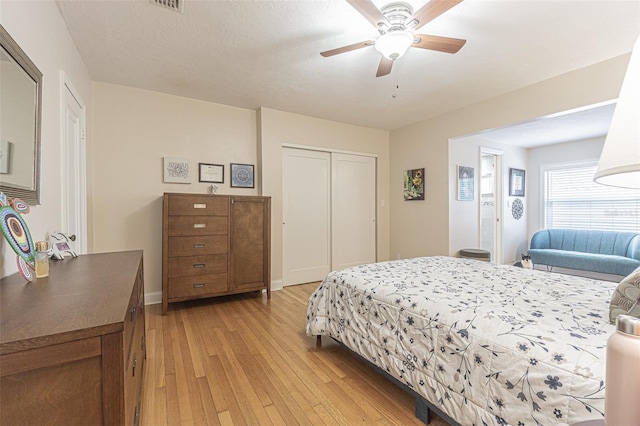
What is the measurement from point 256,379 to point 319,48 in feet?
8.74

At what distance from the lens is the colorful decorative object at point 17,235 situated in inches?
40.6

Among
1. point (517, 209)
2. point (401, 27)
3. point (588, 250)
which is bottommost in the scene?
point (588, 250)

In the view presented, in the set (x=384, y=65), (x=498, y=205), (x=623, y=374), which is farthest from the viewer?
(x=498, y=205)

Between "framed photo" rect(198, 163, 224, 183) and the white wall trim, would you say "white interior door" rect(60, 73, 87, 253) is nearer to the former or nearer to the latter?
"framed photo" rect(198, 163, 224, 183)

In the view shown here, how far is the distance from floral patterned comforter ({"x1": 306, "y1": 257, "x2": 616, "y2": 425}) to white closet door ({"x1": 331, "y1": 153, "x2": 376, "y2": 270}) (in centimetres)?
245

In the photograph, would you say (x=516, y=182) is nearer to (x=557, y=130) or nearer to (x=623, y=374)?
(x=557, y=130)

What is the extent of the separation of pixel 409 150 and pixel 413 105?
3.37 feet

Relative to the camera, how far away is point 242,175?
3.91m

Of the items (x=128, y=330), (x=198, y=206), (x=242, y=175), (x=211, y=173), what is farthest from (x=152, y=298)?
(x=128, y=330)

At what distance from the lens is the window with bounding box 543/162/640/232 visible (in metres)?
4.63

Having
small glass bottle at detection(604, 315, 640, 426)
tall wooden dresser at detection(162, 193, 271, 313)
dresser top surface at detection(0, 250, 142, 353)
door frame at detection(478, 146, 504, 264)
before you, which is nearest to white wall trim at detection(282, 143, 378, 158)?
tall wooden dresser at detection(162, 193, 271, 313)

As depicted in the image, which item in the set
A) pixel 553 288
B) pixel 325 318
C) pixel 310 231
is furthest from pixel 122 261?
pixel 310 231

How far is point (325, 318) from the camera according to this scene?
2.22 m

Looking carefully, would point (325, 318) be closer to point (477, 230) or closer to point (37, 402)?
point (37, 402)
